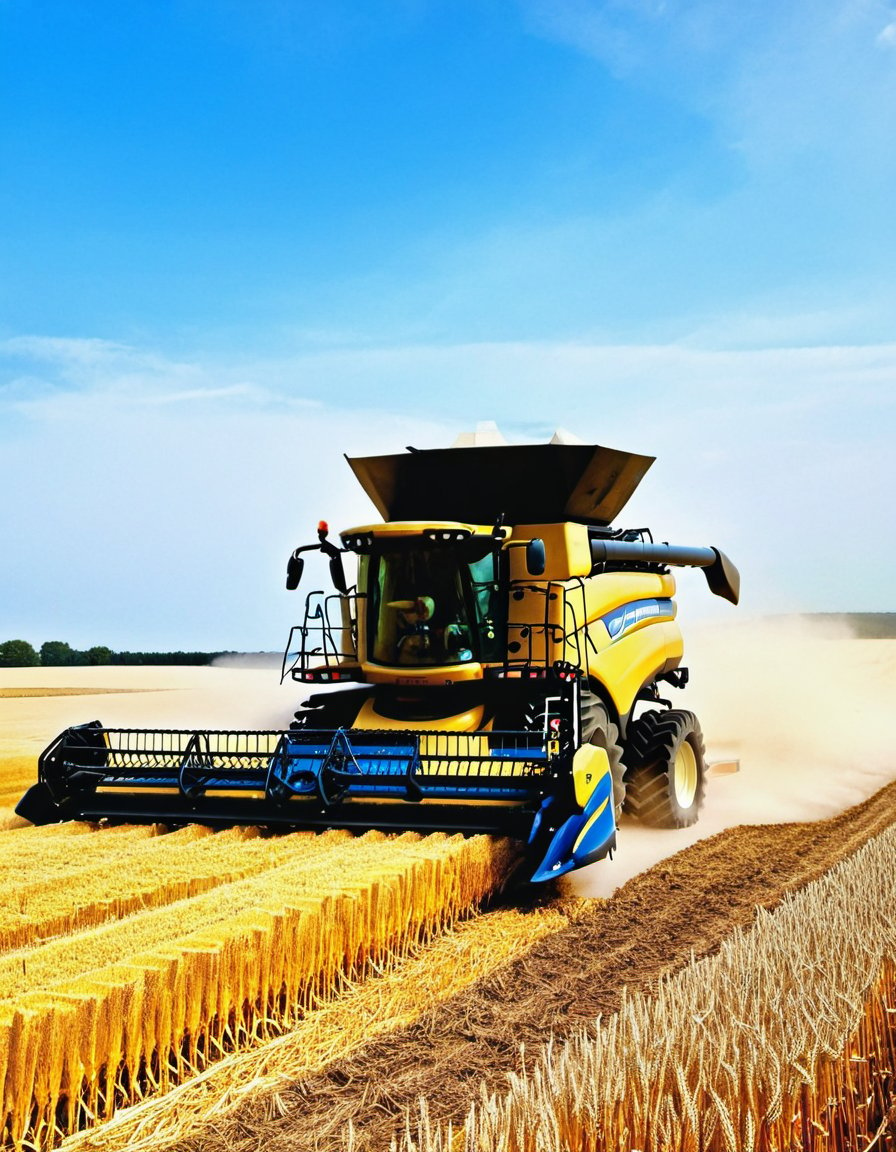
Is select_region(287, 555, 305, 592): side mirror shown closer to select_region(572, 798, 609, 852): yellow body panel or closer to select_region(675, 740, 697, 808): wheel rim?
select_region(572, 798, 609, 852): yellow body panel

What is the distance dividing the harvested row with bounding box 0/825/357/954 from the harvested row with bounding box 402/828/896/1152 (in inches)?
79.7

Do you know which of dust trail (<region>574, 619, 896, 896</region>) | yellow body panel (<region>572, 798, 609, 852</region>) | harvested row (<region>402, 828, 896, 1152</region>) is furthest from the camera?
dust trail (<region>574, 619, 896, 896</region>)

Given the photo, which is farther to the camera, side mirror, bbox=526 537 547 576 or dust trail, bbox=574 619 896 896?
dust trail, bbox=574 619 896 896

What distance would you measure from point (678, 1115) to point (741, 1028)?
1.87 ft

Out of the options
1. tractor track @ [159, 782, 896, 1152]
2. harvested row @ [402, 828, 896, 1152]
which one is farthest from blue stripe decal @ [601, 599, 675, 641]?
harvested row @ [402, 828, 896, 1152]

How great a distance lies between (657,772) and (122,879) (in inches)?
194

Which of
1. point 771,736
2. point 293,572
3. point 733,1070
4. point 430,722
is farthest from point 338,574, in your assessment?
point 771,736

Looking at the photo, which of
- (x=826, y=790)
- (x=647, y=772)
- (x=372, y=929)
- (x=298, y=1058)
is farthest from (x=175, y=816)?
(x=826, y=790)

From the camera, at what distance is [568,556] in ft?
28.5

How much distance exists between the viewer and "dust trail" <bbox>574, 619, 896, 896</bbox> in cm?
923

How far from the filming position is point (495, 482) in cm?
910

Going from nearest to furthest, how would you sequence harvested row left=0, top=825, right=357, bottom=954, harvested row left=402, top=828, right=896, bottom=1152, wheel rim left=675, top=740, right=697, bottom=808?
harvested row left=402, top=828, right=896, bottom=1152 < harvested row left=0, top=825, right=357, bottom=954 < wheel rim left=675, top=740, right=697, bottom=808

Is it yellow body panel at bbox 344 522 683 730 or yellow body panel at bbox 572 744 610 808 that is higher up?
yellow body panel at bbox 344 522 683 730

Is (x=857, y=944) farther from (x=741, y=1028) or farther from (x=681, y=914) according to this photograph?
(x=681, y=914)
